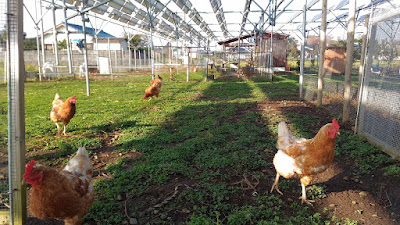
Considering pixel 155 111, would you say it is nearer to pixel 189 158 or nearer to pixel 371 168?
pixel 189 158

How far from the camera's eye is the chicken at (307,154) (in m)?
3.00

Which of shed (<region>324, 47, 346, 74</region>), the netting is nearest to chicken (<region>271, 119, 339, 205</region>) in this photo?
the netting

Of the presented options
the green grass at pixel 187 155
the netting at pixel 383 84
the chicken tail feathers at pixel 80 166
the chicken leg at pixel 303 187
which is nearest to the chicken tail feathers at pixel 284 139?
the chicken leg at pixel 303 187

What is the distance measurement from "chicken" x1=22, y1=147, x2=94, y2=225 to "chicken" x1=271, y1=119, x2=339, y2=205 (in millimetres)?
2283

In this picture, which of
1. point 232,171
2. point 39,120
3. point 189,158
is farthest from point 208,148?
point 39,120

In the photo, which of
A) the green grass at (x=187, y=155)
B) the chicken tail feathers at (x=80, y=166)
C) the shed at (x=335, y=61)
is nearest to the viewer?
the chicken tail feathers at (x=80, y=166)

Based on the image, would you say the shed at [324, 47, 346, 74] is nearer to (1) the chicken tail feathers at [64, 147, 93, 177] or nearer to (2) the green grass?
(2) the green grass

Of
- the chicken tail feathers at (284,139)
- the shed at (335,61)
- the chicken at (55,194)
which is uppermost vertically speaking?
the shed at (335,61)

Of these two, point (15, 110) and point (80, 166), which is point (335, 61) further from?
point (15, 110)

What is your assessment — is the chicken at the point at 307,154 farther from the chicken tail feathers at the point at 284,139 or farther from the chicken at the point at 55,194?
the chicken at the point at 55,194

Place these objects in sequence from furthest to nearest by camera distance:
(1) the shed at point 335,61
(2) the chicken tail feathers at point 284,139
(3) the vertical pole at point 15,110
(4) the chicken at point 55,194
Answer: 1. (1) the shed at point 335,61
2. (2) the chicken tail feathers at point 284,139
3. (3) the vertical pole at point 15,110
4. (4) the chicken at point 55,194

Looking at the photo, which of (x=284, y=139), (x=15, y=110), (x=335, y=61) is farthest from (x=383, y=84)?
(x=335, y=61)

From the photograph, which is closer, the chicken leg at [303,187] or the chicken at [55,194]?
the chicken at [55,194]

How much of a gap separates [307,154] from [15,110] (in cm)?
318
